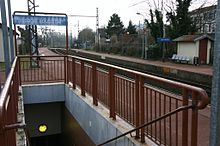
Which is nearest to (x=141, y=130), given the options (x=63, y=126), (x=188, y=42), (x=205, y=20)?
(x=63, y=126)

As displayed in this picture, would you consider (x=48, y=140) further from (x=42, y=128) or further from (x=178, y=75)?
(x=178, y=75)

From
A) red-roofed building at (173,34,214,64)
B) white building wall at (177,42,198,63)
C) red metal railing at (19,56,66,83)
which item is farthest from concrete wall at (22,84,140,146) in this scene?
white building wall at (177,42,198,63)

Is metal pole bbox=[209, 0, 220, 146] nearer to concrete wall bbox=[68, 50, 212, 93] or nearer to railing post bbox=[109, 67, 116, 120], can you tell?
railing post bbox=[109, 67, 116, 120]

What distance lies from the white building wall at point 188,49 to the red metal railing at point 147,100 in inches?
779

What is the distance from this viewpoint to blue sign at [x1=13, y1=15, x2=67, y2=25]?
444 inches

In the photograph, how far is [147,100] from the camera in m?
4.12

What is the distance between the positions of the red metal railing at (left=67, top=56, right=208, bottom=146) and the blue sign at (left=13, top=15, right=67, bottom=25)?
4.80 meters

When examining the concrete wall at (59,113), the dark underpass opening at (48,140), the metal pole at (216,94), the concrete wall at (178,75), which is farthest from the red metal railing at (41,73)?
the metal pole at (216,94)

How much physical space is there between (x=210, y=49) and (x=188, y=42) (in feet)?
6.66

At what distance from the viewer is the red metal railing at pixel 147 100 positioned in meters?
3.00

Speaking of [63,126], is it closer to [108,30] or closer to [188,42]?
[188,42]

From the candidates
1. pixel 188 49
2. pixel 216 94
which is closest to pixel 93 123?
pixel 216 94

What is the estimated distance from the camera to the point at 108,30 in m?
71.1

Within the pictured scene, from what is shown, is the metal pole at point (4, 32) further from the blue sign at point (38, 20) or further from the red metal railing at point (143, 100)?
the blue sign at point (38, 20)
